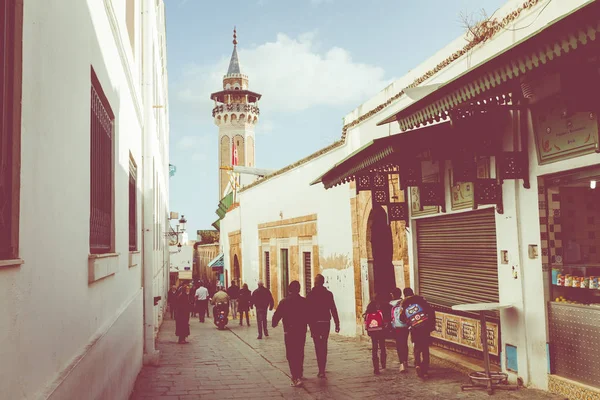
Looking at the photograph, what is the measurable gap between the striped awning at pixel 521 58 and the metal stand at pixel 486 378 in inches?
108

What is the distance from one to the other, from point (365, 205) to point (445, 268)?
353 centimetres

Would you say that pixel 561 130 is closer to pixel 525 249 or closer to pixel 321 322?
pixel 525 249

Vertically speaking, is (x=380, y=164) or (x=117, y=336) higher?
(x=380, y=164)

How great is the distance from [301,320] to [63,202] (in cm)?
574

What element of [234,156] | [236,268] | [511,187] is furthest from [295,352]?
[234,156]

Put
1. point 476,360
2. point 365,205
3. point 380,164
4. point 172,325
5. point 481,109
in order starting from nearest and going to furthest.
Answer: point 481,109
point 476,360
point 380,164
point 365,205
point 172,325

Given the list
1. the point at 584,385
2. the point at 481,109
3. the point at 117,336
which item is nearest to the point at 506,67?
the point at 481,109

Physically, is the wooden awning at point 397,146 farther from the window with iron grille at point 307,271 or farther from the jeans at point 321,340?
the window with iron grille at point 307,271

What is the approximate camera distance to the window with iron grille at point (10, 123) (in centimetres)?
241

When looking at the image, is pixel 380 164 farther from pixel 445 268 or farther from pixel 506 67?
pixel 506 67

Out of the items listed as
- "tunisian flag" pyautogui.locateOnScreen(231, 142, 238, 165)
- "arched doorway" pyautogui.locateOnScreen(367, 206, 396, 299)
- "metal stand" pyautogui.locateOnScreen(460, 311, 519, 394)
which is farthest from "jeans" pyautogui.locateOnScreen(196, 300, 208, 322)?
"tunisian flag" pyautogui.locateOnScreen(231, 142, 238, 165)

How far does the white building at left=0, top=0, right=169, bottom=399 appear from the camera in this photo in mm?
2471

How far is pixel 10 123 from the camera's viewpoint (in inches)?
97.1

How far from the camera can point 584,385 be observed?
6.33 meters
